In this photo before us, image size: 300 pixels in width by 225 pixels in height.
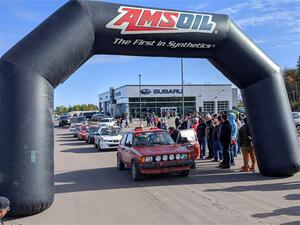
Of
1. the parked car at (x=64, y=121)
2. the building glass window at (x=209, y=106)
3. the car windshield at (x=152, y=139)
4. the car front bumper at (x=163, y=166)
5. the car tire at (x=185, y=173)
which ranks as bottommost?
the car tire at (x=185, y=173)

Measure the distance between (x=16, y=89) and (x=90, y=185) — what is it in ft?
13.4

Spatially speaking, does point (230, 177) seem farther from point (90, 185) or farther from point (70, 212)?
point (70, 212)

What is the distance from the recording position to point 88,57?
376 inches

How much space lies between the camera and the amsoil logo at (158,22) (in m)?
9.35

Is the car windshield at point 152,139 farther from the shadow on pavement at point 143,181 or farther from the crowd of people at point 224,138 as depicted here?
the crowd of people at point 224,138

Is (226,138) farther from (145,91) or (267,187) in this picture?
(145,91)

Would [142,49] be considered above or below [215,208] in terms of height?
above

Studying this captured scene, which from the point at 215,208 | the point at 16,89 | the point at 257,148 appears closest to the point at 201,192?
the point at 215,208

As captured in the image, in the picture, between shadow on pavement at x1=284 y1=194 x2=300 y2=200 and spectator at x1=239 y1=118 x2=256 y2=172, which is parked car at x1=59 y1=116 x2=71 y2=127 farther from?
shadow on pavement at x1=284 y1=194 x2=300 y2=200

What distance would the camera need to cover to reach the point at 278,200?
7.90 meters

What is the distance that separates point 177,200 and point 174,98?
65.1 meters

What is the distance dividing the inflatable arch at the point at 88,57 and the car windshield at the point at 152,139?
2.65 m

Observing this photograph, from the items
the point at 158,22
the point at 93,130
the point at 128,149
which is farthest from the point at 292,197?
the point at 93,130

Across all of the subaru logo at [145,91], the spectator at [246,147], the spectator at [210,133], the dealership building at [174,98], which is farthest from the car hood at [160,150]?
the subaru logo at [145,91]
